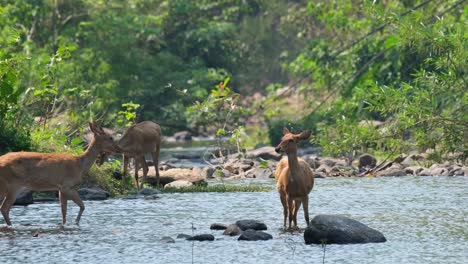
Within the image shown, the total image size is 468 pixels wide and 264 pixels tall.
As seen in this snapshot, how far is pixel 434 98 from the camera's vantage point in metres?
26.2

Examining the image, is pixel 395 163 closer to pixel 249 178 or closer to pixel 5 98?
pixel 249 178

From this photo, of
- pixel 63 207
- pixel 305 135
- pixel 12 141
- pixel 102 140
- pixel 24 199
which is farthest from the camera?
pixel 12 141

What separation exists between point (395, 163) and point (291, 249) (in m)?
14.8

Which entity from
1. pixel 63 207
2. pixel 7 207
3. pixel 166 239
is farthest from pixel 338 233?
pixel 7 207

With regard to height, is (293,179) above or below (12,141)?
below

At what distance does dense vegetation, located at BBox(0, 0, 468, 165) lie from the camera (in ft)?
86.1

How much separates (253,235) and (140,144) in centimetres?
900

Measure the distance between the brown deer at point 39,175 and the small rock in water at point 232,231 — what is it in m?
2.71

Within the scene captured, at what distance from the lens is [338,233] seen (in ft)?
53.0

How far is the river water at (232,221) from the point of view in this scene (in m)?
15.2

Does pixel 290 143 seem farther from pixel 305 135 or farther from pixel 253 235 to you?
pixel 253 235

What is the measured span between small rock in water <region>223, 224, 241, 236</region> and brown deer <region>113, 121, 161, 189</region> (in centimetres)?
745

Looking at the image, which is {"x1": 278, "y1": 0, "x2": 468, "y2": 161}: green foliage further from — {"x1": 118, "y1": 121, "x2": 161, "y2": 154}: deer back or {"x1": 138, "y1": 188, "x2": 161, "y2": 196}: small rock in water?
{"x1": 138, "y1": 188, "x2": 161, "y2": 196}: small rock in water

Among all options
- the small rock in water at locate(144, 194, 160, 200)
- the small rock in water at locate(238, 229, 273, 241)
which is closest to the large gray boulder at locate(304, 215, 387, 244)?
the small rock in water at locate(238, 229, 273, 241)
